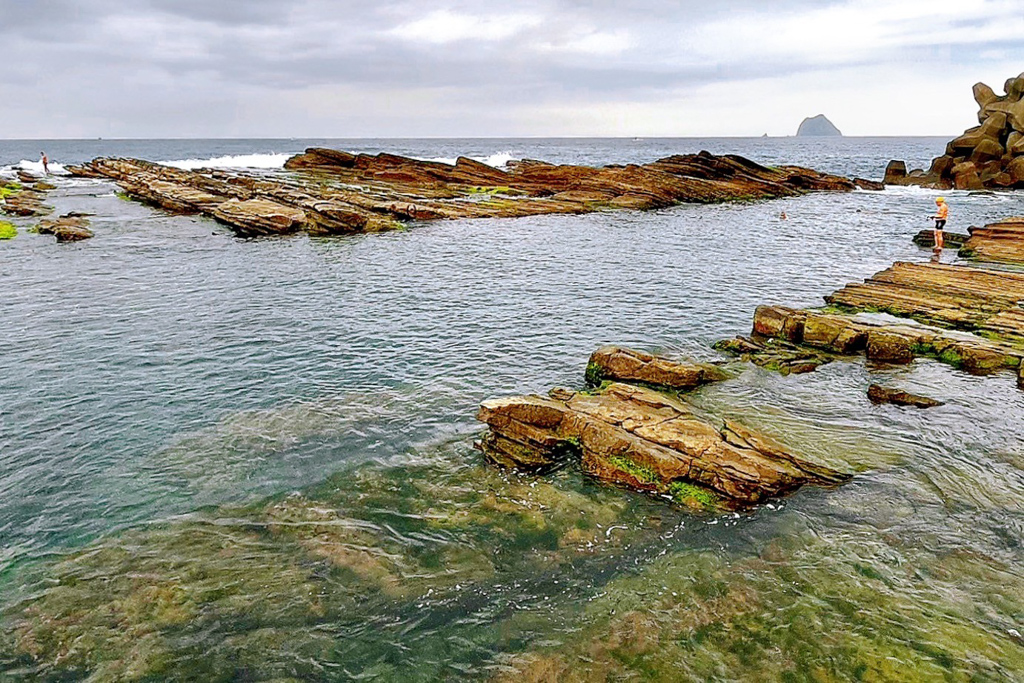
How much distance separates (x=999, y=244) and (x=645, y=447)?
35.3 meters

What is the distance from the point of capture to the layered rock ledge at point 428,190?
54.9m

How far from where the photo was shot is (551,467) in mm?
15195

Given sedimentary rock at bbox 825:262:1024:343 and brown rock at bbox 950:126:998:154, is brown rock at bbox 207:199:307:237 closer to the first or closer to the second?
sedimentary rock at bbox 825:262:1024:343

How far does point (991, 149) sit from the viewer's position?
8450 centimetres

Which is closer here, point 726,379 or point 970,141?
point 726,379

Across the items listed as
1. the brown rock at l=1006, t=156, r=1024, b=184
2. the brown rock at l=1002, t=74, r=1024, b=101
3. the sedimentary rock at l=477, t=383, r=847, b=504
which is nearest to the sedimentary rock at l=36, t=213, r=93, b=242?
the sedimentary rock at l=477, t=383, r=847, b=504

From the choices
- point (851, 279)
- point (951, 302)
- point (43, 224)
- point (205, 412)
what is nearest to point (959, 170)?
point (851, 279)

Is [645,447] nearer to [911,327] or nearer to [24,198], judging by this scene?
[911,327]

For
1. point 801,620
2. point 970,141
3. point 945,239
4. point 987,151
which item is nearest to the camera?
point 801,620

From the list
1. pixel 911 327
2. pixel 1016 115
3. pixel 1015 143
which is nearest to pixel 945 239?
pixel 911 327

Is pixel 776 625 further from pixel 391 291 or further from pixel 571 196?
pixel 571 196

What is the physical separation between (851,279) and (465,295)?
2169 cm

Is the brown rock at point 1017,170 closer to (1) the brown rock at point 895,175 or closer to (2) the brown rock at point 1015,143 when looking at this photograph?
(2) the brown rock at point 1015,143

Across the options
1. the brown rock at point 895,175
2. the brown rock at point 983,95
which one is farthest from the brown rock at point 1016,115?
the brown rock at point 895,175
